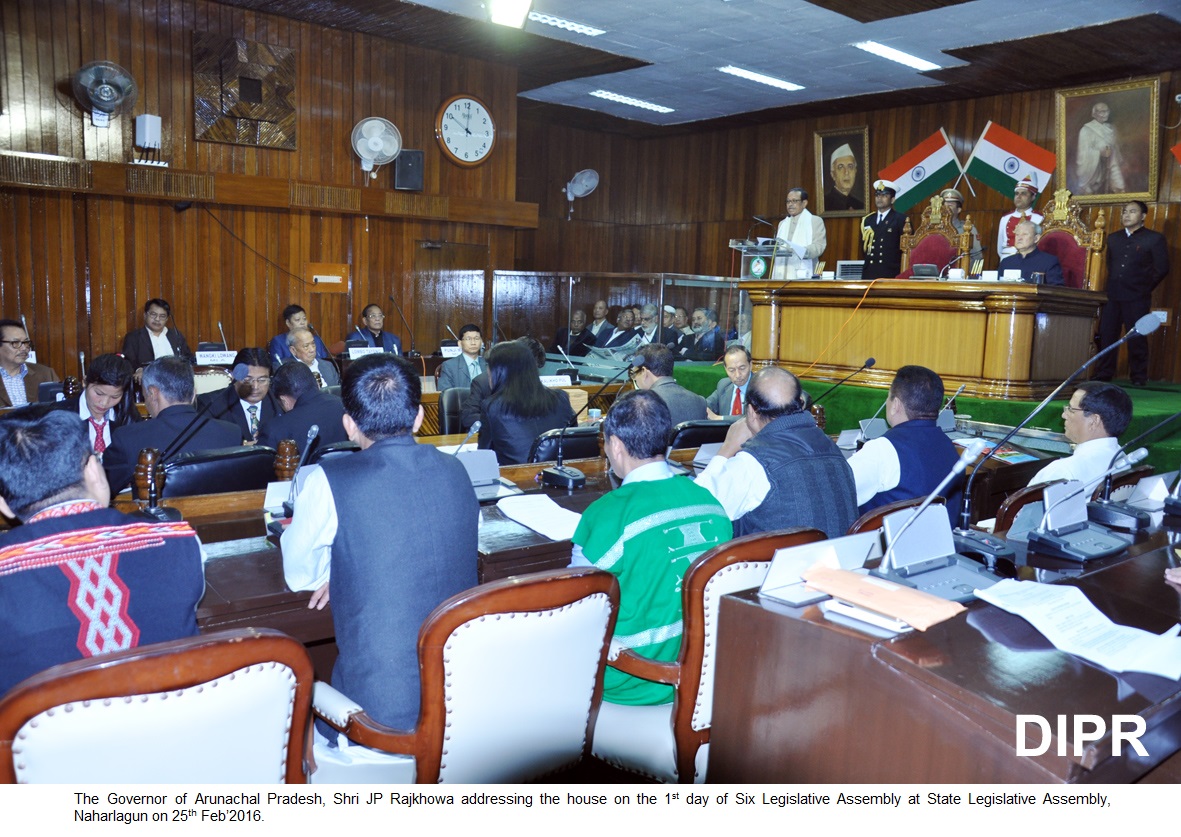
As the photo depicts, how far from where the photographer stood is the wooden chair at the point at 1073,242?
723 cm

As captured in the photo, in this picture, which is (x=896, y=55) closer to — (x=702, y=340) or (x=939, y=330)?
(x=702, y=340)

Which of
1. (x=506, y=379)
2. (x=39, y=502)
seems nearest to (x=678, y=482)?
(x=39, y=502)

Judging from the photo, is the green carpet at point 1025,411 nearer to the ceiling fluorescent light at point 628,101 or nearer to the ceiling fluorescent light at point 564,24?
Result: the ceiling fluorescent light at point 564,24

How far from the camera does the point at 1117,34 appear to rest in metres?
6.97

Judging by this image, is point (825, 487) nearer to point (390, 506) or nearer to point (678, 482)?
point (678, 482)

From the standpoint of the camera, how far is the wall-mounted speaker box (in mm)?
8109

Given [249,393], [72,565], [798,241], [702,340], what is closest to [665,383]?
[249,393]

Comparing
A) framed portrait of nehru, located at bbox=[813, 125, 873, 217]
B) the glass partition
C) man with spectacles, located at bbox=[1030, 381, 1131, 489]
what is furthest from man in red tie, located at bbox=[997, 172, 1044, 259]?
man with spectacles, located at bbox=[1030, 381, 1131, 489]

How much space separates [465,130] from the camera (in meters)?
8.62

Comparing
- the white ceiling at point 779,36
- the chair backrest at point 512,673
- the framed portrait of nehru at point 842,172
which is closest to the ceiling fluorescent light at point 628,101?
the white ceiling at point 779,36

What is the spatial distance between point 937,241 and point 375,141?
4952 mm

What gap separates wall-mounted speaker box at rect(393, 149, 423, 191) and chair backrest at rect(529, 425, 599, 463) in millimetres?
5154

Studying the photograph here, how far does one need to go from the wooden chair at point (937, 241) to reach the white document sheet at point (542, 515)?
18.8 feet

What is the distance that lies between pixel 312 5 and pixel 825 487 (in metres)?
6.44
